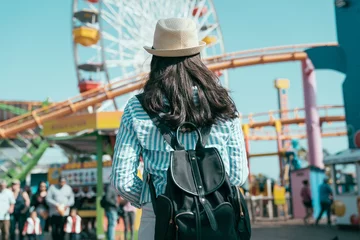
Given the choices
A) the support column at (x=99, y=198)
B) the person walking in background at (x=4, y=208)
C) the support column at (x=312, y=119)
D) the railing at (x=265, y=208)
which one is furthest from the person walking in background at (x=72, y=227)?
the support column at (x=312, y=119)

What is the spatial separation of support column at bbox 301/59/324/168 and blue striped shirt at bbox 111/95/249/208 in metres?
18.3

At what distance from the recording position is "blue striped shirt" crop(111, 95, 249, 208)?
190cm

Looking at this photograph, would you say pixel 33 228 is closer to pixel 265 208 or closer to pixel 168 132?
pixel 168 132

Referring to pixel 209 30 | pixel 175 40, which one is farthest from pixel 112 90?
pixel 175 40

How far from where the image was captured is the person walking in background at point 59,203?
9.55 m

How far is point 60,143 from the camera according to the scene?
16484 mm

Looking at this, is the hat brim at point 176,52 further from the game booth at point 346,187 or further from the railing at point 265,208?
the railing at point 265,208

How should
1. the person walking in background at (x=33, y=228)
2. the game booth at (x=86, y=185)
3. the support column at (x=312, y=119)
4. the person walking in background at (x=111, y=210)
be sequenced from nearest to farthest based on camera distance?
the person walking in background at (x=33, y=228) → the person walking in background at (x=111, y=210) → the game booth at (x=86, y=185) → the support column at (x=312, y=119)

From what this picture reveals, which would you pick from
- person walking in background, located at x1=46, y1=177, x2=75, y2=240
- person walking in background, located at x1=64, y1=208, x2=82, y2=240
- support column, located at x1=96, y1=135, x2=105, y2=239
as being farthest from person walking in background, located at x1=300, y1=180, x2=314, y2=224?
person walking in background, located at x1=46, y1=177, x2=75, y2=240

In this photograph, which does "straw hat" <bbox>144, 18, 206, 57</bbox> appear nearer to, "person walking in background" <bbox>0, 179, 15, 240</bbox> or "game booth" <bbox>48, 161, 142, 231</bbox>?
"person walking in background" <bbox>0, 179, 15, 240</bbox>

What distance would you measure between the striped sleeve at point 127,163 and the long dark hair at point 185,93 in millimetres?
115

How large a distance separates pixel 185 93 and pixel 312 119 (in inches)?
755

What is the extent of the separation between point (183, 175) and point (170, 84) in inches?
16.0

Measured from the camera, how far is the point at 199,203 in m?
1.72
